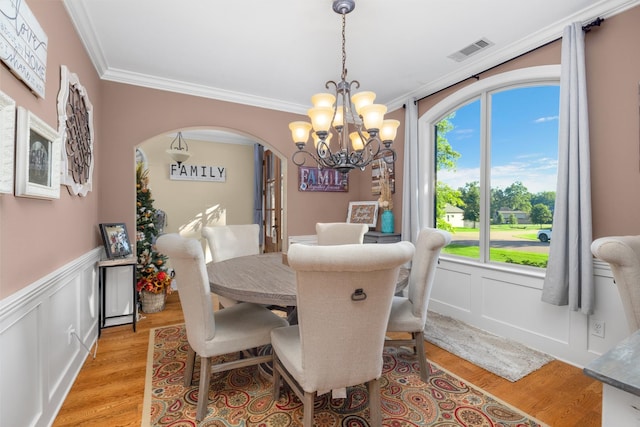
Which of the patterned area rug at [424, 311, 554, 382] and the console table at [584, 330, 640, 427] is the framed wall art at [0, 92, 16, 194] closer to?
the console table at [584, 330, 640, 427]

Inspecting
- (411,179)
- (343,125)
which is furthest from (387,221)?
(343,125)

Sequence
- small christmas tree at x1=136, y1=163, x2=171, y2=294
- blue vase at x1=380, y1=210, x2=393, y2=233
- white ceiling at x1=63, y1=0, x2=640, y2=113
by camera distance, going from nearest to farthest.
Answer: white ceiling at x1=63, y1=0, x2=640, y2=113, small christmas tree at x1=136, y1=163, x2=171, y2=294, blue vase at x1=380, y1=210, x2=393, y2=233

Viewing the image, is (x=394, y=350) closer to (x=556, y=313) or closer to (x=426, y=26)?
(x=556, y=313)

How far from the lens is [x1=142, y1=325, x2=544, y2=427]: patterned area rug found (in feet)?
5.54

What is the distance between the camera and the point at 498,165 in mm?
3035

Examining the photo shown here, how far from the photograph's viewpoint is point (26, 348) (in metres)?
1.44

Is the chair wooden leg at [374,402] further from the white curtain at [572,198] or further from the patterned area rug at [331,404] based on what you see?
the white curtain at [572,198]

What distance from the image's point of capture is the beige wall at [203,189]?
518 centimetres

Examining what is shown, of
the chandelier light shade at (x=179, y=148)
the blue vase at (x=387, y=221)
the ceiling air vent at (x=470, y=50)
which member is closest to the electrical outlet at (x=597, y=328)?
the blue vase at (x=387, y=221)

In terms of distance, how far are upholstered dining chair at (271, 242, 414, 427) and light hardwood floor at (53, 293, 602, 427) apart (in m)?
1.04

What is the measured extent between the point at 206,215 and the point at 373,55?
402cm

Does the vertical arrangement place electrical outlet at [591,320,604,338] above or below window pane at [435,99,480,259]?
below

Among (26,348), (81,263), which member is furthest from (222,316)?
(81,263)

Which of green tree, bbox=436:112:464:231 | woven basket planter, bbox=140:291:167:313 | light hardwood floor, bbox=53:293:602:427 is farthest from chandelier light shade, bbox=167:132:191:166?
green tree, bbox=436:112:464:231
